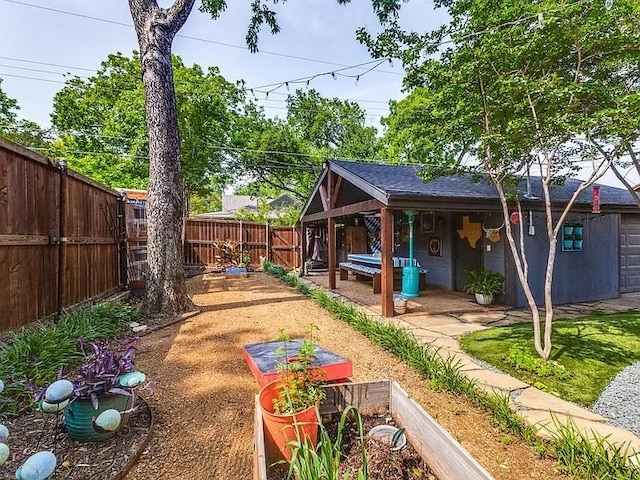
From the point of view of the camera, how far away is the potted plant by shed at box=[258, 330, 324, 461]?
190 centimetres

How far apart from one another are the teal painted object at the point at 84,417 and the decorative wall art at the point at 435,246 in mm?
8095

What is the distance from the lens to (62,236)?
460 cm

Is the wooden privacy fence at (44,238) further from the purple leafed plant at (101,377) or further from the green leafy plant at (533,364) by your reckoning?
the green leafy plant at (533,364)

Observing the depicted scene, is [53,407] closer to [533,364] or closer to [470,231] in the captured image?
[533,364]

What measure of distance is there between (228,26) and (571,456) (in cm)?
1029

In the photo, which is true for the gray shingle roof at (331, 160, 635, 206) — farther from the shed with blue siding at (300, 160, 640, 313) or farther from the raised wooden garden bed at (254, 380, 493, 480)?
the raised wooden garden bed at (254, 380, 493, 480)

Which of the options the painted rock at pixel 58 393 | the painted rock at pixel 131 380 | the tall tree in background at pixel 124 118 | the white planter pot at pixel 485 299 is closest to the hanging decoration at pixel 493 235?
the white planter pot at pixel 485 299

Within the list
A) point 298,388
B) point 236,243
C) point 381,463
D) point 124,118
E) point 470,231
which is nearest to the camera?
point 381,463

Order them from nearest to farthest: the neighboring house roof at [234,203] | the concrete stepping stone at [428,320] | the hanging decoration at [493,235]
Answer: the concrete stepping stone at [428,320] < the hanging decoration at [493,235] < the neighboring house roof at [234,203]

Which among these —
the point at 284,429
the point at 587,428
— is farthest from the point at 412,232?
the point at 284,429

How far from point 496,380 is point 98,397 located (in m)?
3.30

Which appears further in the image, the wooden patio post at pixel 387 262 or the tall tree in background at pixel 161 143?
the wooden patio post at pixel 387 262

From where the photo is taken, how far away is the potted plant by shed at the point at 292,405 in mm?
1901

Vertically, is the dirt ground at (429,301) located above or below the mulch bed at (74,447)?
below
